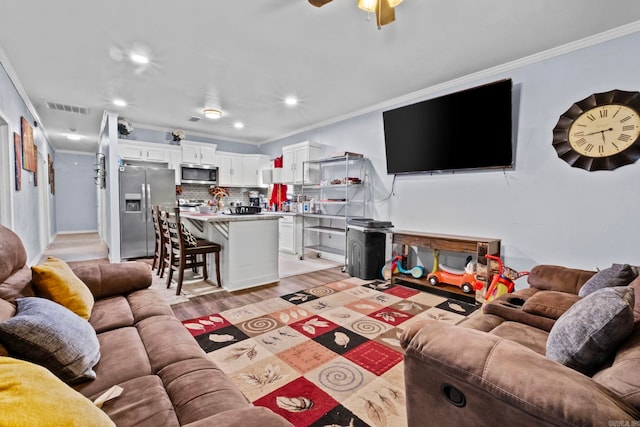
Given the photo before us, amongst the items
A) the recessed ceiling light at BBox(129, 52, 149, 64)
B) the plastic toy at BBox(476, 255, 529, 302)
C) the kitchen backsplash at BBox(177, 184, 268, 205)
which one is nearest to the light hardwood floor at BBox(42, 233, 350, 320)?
the plastic toy at BBox(476, 255, 529, 302)

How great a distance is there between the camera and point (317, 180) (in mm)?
6113

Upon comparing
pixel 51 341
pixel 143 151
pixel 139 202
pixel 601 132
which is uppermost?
pixel 143 151

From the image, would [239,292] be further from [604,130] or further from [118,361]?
[604,130]

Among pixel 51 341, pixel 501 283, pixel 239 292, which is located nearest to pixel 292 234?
pixel 239 292

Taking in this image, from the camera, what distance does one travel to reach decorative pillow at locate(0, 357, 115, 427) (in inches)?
22.1

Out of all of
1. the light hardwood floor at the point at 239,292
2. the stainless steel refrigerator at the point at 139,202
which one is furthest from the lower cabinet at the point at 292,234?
the stainless steel refrigerator at the point at 139,202

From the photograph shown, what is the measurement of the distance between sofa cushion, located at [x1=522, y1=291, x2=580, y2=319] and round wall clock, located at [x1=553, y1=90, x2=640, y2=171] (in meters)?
1.77

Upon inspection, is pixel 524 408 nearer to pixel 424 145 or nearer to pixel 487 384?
pixel 487 384

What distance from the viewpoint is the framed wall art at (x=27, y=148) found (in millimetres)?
4203

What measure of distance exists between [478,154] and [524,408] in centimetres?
325

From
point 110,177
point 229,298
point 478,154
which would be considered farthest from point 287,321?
point 110,177

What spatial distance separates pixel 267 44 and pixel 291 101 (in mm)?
1722

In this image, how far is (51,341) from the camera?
1.07 meters

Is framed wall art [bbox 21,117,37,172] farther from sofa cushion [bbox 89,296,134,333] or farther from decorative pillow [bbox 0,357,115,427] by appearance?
decorative pillow [bbox 0,357,115,427]
